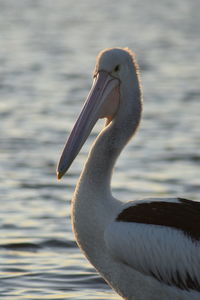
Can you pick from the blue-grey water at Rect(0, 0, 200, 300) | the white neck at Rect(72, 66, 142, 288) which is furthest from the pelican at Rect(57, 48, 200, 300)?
the blue-grey water at Rect(0, 0, 200, 300)

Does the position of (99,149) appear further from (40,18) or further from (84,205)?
(40,18)

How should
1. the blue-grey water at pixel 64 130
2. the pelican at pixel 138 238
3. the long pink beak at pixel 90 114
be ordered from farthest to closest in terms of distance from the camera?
1. the blue-grey water at pixel 64 130
2. the long pink beak at pixel 90 114
3. the pelican at pixel 138 238

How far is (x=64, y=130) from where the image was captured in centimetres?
1342

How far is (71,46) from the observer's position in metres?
22.5

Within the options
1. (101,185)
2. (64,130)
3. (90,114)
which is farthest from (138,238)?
(64,130)

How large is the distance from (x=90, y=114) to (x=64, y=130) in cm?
673

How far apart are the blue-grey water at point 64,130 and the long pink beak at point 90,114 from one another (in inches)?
59.8

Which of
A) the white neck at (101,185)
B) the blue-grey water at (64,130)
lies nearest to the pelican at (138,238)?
the white neck at (101,185)

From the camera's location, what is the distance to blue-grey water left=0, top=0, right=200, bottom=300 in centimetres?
845

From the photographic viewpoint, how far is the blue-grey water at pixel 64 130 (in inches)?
333

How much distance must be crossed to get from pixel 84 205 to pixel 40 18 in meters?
22.4

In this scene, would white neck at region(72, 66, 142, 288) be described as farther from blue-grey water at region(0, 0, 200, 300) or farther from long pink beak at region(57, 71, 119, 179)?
blue-grey water at region(0, 0, 200, 300)

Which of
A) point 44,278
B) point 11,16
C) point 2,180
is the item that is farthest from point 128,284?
point 11,16

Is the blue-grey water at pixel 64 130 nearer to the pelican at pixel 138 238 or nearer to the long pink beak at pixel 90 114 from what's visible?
the pelican at pixel 138 238
